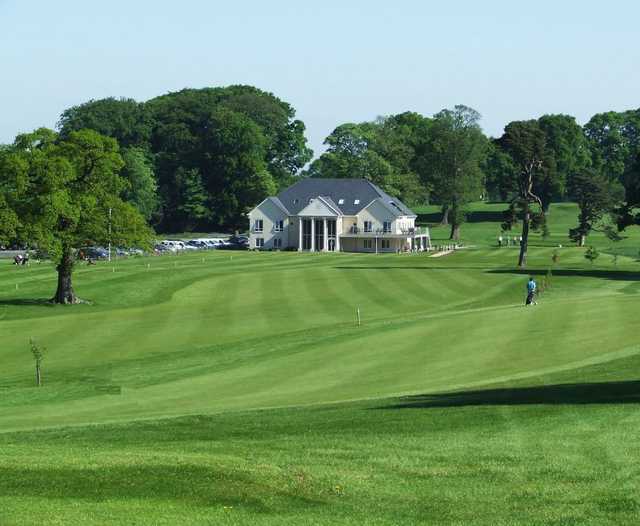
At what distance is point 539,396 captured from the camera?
93.2ft

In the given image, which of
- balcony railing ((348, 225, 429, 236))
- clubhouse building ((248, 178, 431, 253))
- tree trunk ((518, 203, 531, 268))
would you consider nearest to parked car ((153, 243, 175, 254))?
clubhouse building ((248, 178, 431, 253))

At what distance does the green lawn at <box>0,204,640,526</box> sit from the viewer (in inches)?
679

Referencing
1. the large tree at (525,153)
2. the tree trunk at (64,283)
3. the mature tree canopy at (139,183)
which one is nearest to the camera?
the tree trunk at (64,283)

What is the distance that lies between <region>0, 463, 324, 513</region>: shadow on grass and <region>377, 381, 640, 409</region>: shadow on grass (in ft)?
32.8

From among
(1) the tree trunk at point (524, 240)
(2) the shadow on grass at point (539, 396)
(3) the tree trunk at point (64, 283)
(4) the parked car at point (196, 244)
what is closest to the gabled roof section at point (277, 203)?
(4) the parked car at point (196, 244)

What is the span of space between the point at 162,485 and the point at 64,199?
60.8 meters

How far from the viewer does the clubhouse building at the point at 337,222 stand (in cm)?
16488

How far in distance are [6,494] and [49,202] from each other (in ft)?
199

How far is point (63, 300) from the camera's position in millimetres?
79562

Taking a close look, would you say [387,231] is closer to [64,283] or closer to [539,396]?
[64,283]

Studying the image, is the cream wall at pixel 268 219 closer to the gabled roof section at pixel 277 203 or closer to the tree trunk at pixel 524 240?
the gabled roof section at pixel 277 203

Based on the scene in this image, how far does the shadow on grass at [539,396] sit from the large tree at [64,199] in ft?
165

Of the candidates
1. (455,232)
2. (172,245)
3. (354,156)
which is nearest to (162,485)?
(172,245)

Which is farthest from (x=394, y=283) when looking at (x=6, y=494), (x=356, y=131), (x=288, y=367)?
(x=356, y=131)
